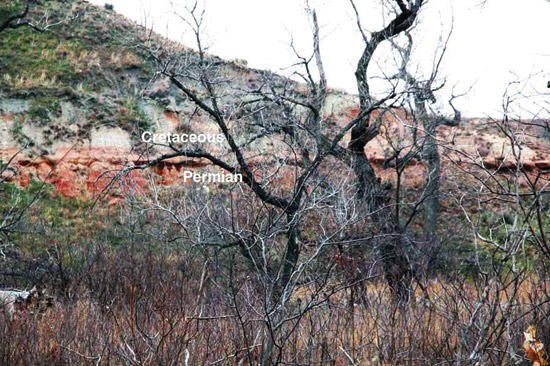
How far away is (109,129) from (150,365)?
20.9 meters

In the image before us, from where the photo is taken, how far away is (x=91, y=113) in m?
24.9

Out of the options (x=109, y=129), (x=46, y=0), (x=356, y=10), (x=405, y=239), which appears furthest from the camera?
(x=46, y=0)

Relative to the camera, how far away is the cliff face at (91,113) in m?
22.2

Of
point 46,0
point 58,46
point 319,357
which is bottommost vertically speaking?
point 319,357

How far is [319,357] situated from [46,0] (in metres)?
31.5

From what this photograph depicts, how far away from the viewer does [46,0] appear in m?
Result: 32.0

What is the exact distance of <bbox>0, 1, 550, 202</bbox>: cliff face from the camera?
22.2m

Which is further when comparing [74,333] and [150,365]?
[74,333]

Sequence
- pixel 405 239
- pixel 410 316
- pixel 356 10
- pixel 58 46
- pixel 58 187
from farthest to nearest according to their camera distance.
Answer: pixel 58 46 → pixel 58 187 → pixel 356 10 → pixel 405 239 → pixel 410 316

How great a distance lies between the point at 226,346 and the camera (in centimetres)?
535

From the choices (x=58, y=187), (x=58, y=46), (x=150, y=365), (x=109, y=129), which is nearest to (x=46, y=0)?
(x=58, y=46)

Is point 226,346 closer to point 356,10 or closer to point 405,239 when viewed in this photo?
point 405,239

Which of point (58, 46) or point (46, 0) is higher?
point (46, 0)

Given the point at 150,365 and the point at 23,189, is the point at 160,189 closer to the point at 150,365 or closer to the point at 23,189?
the point at 23,189
